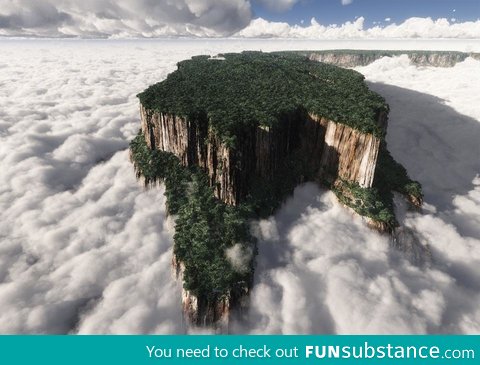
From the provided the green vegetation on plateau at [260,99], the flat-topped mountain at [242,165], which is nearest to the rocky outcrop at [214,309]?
the flat-topped mountain at [242,165]

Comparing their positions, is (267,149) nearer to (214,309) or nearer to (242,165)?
(242,165)

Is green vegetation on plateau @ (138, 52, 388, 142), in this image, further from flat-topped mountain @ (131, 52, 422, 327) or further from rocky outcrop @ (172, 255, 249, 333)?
rocky outcrop @ (172, 255, 249, 333)

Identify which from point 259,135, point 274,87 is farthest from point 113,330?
point 274,87

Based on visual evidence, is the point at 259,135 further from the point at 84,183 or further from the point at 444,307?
the point at 84,183

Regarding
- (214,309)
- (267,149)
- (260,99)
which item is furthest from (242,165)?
(214,309)

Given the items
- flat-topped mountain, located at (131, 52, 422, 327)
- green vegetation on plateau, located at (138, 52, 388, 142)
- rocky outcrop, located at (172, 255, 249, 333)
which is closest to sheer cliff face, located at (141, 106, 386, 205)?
flat-topped mountain, located at (131, 52, 422, 327)
